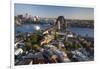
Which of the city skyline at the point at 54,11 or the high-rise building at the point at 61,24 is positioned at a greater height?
the city skyline at the point at 54,11

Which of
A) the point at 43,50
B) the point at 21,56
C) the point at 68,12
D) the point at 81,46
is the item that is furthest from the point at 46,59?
the point at 68,12

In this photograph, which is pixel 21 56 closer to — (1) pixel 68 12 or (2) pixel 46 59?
(2) pixel 46 59

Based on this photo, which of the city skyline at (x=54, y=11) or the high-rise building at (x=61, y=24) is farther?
the high-rise building at (x=61, y=24)

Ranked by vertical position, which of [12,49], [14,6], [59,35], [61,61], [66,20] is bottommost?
[61,61]

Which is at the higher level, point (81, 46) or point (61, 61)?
point (81, 46)

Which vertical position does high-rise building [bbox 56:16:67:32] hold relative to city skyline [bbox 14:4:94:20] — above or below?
below

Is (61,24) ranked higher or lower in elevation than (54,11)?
lower

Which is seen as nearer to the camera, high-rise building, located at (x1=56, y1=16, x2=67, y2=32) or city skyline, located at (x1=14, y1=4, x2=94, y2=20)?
city skyline, located at (x1=14, y1=4, x2=94, y2=20)

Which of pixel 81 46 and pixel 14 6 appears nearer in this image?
pixel 14 6
